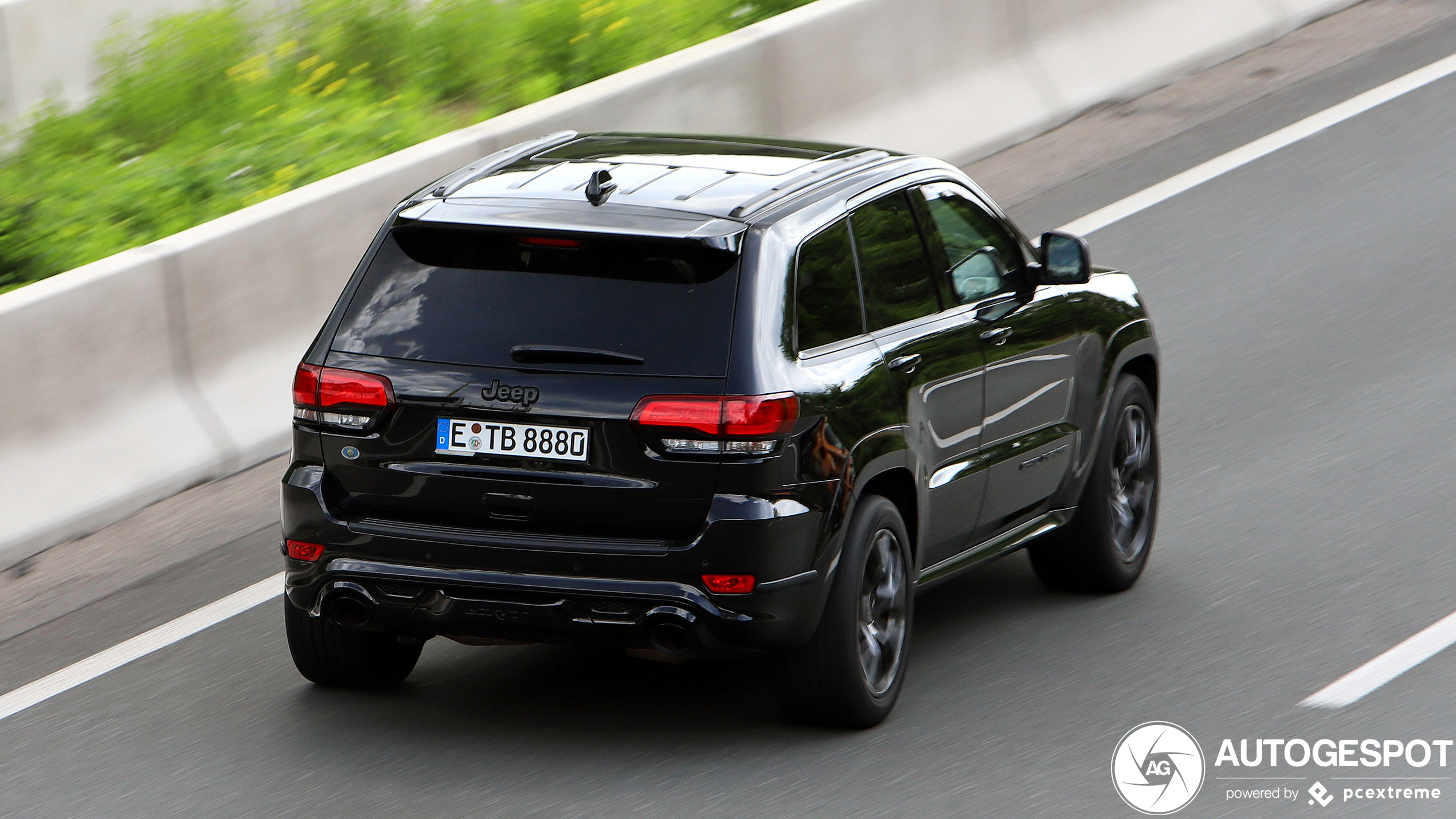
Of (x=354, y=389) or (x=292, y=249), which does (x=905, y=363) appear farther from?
(x=292, y=249)

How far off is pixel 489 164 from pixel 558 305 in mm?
967

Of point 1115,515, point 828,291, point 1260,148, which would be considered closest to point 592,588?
point 828,291

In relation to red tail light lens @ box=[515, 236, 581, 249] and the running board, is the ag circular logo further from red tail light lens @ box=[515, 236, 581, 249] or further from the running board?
red tail light lens @ box=[515, 236, 581, 249]

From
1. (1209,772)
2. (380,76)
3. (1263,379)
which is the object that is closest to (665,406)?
(1209,772)

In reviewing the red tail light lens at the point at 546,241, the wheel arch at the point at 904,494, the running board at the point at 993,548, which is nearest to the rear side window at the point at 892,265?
the wheel arch at the point at 904,494

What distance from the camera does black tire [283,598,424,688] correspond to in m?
6.82

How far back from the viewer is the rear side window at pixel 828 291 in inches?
250

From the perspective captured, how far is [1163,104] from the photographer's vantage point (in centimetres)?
1509

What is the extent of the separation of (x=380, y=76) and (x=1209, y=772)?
8.76 metres

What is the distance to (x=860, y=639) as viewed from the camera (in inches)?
257

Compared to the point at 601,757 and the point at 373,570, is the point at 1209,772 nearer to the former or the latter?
the point at 601,757

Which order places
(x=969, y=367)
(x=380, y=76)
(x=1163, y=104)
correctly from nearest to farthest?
(x=969, y=367) → (x=380, y=76) → (x=1163, y=104)

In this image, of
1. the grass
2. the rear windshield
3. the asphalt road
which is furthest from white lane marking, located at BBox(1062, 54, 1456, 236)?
the rear windshield

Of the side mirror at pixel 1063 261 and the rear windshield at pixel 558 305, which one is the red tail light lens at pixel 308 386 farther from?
the side mirror at pixel 1063 261
